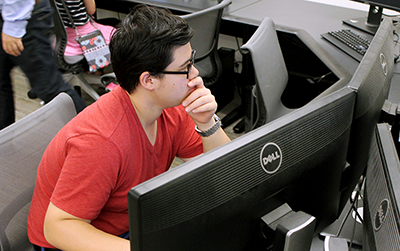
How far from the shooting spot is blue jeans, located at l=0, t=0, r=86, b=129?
1784 mm

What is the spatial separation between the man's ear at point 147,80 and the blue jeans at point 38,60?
1.10m

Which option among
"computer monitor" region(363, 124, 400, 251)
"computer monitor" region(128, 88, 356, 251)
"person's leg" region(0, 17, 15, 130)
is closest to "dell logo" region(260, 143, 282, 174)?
"computer monitor" region(128, 88, 356, 251)

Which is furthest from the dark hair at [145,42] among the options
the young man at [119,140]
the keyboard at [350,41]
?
the keyboard at [350,41]

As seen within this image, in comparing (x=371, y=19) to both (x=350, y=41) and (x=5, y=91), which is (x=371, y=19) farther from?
(x=5, y=91)

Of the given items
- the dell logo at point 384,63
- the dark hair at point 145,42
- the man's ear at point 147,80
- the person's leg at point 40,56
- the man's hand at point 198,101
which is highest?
the dell logo at point 384,63

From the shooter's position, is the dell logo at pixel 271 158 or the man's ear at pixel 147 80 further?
the man's ear at pixel 147 80

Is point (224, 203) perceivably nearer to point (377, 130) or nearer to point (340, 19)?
point (377, 130)

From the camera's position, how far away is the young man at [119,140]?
82 cm

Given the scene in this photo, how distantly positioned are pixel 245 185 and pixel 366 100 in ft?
1.23

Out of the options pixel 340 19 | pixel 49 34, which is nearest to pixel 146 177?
pixel 49 34

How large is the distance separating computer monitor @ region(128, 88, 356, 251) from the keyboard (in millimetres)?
1156

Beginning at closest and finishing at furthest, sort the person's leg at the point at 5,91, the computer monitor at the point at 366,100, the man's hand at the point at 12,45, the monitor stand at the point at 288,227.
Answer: the monitor stand at the point at 288,227, the computer monitor at the point at 366,100, the man's hand at the point at 12,45, the person's leg at the point at 5,91

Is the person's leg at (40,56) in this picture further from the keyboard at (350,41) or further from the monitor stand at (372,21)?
the monitor stand at (372,21)

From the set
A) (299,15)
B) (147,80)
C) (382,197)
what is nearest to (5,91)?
(147,80)
